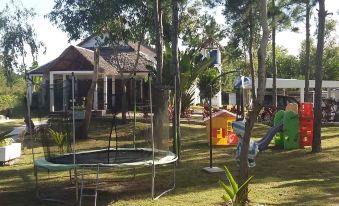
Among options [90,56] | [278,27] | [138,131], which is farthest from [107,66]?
[138,131]

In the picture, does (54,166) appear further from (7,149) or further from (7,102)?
(7,102)

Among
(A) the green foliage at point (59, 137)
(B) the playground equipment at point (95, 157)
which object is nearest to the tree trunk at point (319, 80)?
(B) the playground equipment at point (95, 157)

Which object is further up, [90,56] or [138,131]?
[90,56]

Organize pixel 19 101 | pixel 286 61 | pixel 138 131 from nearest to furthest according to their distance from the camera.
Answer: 1. pixel 138 131
2. pixel 19 101
3. pixel 286 61

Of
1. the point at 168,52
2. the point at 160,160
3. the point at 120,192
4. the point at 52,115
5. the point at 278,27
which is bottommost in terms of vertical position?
the point at 120,192

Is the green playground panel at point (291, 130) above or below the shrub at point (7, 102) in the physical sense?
below

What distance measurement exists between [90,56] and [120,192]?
831 inches

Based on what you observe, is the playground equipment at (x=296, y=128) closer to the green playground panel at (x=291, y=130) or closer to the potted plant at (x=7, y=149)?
the green playground panel at (x=291, y=130)

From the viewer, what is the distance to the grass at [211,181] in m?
8.13

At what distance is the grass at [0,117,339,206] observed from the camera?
26.7 ft

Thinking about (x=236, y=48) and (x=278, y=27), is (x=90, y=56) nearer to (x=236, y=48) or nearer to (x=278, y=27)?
(x=236, y=48)

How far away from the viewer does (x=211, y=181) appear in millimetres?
9742

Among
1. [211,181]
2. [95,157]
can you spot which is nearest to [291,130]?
[211,181]

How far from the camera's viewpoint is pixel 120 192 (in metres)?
8.91
